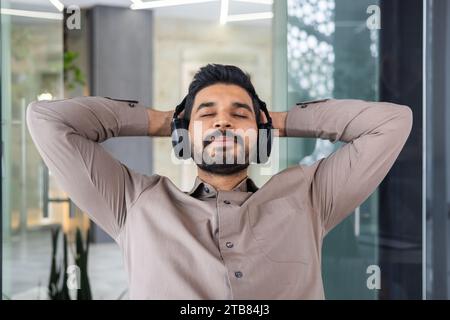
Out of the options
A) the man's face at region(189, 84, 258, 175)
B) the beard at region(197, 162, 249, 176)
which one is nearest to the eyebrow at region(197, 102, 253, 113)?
the man's face at region(189, 84, 258, 175)

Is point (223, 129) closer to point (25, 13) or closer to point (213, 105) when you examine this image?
point (213, 105)

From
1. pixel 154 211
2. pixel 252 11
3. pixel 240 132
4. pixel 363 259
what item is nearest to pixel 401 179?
pixel 363 259

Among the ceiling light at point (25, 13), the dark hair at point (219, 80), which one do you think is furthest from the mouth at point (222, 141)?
the ceiling light at point (25, 13)

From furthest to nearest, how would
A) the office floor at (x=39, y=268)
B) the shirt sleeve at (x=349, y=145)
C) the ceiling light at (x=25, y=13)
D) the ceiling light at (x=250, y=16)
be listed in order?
the office floor at (x=39, y=268)
the ceiling light at (x=25, y=13)
the ceiling light at (x=250, y=16)
the shirt sleeve at (x=349, y=145)

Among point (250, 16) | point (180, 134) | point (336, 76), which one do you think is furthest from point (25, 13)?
point (180, 134)

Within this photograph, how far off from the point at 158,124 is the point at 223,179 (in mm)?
191

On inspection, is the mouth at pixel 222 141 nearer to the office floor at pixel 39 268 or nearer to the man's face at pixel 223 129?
the man's face at pixel 223 129

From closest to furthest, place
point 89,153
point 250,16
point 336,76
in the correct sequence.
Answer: point 89,153
point 250,16
point 336,76

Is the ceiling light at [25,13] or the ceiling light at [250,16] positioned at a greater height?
the ceiling light at [25,13]

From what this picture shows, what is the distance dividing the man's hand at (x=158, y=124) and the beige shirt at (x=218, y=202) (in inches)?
0.6

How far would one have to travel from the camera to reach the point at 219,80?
120 centimetres

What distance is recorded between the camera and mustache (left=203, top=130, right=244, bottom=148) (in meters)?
1.12

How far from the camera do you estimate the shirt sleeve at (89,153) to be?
110 centimetres
